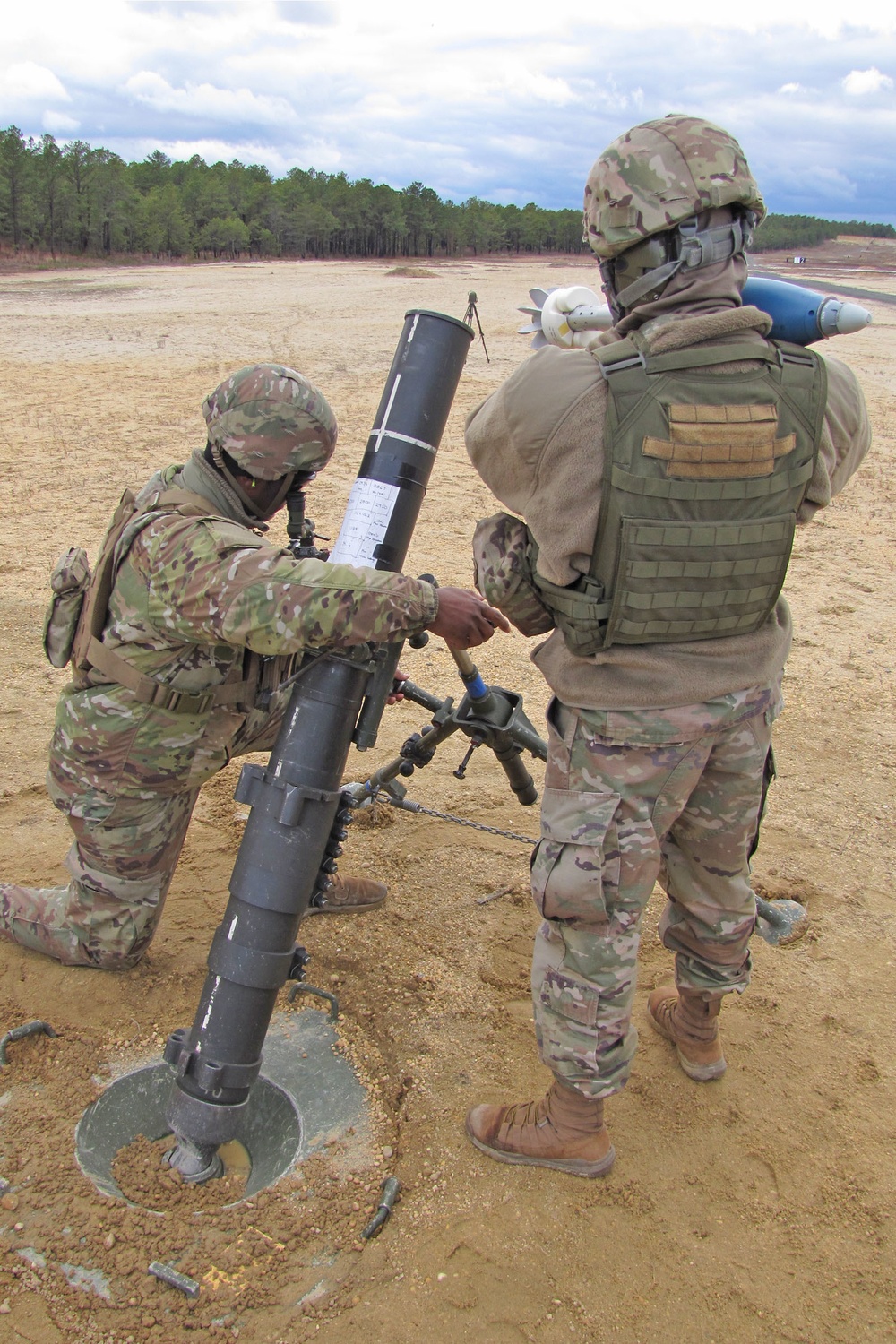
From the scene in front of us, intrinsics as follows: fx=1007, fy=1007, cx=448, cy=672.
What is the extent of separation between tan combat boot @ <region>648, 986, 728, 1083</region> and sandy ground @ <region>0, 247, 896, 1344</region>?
2.1 inches

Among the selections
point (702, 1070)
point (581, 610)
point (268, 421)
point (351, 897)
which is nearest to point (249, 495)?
point (268, 421)

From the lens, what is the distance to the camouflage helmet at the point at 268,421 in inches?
110

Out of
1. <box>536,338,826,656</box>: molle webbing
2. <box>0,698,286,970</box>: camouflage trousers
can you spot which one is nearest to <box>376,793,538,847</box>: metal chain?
<box>0,698,286,970</box>: camouflage trousers

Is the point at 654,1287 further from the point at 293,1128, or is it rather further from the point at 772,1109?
the point at 293,1128

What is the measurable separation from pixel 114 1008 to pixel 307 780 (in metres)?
1.20

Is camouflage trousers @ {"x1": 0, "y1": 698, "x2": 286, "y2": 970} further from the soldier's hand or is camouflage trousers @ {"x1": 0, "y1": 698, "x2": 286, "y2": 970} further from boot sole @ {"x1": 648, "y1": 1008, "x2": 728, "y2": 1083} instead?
boot sole @ {"x1": 648, "y1": 1008, "x2": 728, "y2": 1083}

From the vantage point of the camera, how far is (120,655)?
300 centimetres

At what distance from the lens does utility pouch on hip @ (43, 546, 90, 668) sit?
3078 mm

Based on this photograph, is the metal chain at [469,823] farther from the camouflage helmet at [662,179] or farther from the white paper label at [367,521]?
the camouflage helmet at [662,179]

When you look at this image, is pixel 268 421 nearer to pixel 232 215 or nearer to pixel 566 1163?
pixel 566 1163

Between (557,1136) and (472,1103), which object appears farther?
(472,1103)

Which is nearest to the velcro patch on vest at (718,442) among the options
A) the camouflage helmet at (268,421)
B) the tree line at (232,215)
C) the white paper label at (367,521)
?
the white paper label at (367,521)

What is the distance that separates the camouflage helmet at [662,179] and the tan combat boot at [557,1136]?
2.04 metres

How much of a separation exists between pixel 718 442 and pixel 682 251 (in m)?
0.41
